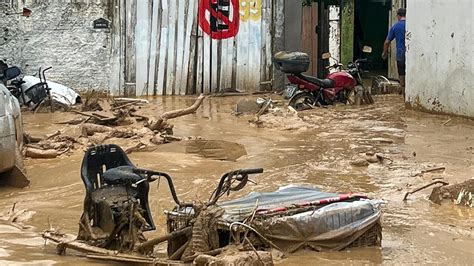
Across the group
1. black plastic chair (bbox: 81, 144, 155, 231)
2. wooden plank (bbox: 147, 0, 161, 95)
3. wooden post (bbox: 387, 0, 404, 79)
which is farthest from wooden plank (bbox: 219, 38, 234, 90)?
black plastic chair (bbox: 81, 144, 155, 231)

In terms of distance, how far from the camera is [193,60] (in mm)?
16016

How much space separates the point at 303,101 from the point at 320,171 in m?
5.00

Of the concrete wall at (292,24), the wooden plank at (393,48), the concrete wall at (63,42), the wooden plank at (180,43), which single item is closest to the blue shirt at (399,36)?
the wooden plank at (393,48)

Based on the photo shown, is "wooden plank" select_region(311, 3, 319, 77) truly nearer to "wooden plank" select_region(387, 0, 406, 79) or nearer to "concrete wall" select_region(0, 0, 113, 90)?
"wooden plank" select_region(387, 0, 406, 79)

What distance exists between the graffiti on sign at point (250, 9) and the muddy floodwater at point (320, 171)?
258cm

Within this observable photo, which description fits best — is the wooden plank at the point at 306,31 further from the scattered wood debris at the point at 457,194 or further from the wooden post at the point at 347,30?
the scattered wood debris at the point at 457,194

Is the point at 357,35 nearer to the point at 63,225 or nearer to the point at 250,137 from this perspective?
the point at 250,137

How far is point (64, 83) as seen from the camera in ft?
51.1

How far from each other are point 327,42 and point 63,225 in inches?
433

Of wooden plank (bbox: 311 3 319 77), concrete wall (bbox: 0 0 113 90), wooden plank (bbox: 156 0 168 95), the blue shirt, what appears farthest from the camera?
wooden plank (bbox: 311 3 319 77)

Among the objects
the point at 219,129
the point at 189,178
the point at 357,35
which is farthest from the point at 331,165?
the point at 357,35

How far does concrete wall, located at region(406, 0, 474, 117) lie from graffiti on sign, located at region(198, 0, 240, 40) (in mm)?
3682

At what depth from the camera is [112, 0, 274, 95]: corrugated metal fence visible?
1570 cm

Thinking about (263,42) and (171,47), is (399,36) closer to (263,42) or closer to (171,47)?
(263,42)
